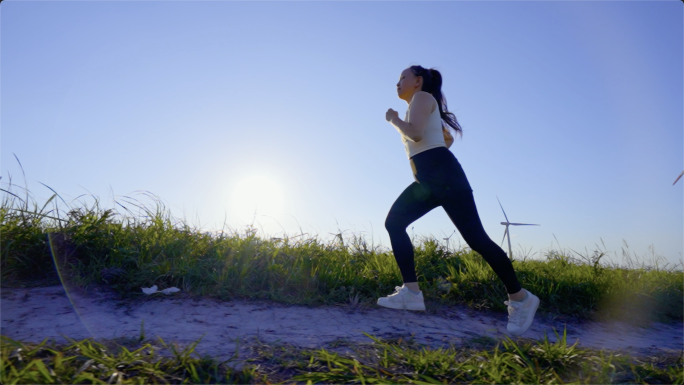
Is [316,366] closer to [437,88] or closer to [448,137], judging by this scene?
[448,137]

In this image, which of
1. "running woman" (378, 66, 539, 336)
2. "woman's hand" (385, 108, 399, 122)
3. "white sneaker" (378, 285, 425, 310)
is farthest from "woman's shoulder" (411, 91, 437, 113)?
"white sneaker" (378, 285, 425, 310)

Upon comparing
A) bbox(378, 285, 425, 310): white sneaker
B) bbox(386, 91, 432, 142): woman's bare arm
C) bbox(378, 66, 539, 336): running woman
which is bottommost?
bbox(378, 285, 425, 310): white sneaker

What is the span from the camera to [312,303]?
10.6 ft

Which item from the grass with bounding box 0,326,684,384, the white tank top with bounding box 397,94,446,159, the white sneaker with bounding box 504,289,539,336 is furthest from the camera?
the white tank top with bounding box 397,94,446,159

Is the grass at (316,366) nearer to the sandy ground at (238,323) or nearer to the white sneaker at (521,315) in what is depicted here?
the sandy ground at (238,323)

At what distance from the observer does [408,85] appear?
3385mm

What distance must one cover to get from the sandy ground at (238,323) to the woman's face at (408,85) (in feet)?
5.49

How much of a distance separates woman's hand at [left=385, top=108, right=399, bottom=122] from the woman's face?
0.32m

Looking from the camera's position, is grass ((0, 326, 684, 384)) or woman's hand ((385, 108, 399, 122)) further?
woman's hand ((385, 108, 399, 122))

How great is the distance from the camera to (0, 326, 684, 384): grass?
176 cm

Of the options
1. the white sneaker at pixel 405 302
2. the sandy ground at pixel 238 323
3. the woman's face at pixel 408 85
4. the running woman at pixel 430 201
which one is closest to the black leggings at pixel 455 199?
the running woman at pixel 430 201

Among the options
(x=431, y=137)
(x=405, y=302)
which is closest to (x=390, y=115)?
(x=431, y=137)

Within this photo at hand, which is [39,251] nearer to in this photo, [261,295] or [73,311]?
[73,311]

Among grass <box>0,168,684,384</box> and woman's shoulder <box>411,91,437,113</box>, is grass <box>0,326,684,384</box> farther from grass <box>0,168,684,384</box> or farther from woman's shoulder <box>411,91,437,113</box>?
woman's shoulder <box>411,91,437,113</box>
